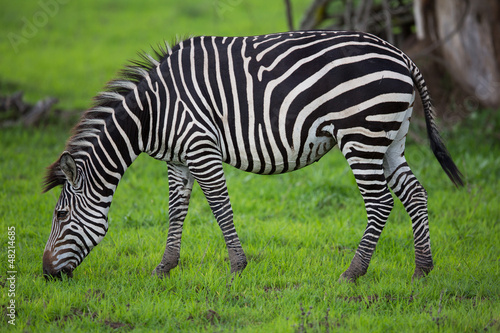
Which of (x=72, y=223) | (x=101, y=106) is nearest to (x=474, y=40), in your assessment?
(x=101, y=106)

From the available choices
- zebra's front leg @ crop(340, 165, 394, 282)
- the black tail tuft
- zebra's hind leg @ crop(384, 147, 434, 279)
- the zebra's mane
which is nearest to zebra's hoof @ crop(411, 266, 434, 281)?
zebra's hind leg @ crop(384, 147, 434, 279)

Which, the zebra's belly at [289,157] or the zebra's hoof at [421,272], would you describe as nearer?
the zebra's belly at [289,157]

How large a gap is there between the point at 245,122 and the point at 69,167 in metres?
1.81

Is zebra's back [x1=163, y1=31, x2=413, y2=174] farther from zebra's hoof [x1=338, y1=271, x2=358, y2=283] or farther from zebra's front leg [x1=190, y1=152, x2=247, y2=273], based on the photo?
zebra's hoof [x1=338, y1=271, x2=358, y2=283]

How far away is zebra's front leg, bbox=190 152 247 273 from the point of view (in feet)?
17.4

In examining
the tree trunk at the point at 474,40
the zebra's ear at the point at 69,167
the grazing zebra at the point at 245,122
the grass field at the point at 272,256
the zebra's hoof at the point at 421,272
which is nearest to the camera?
the grass field at the point at 272,256

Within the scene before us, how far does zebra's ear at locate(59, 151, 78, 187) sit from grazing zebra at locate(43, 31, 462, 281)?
0.01 meters

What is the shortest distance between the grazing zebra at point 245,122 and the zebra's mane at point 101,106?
0.01 m

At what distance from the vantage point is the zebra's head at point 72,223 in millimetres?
5250

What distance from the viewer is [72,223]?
5293 millimetres

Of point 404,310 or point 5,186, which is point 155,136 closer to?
point 404,310

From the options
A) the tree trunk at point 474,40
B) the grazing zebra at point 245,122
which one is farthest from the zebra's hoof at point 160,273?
the tree trunk at point 474,40

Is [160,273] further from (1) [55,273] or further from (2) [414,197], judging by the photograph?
(2) [414,197]

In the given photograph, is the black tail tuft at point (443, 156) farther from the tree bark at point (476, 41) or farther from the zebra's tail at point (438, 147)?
the tree bark at point (476, 41)
